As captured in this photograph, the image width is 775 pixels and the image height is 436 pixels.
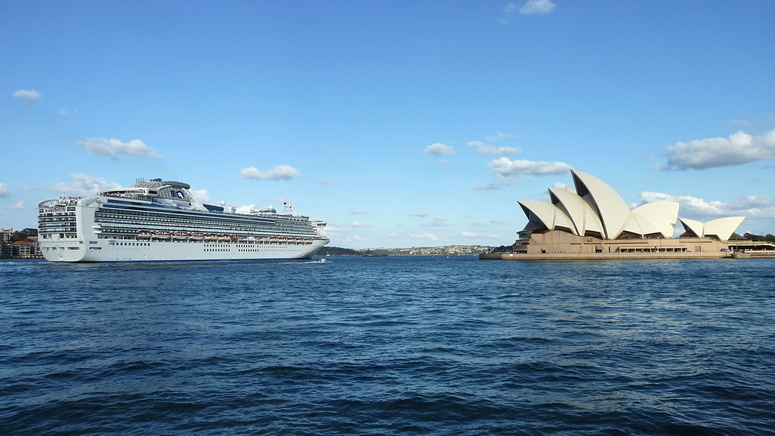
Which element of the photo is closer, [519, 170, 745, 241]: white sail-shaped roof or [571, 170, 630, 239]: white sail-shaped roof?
[571, 170, 630, 239]: white sail-shaped roof

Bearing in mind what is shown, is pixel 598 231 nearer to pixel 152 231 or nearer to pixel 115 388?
pixel 152 231

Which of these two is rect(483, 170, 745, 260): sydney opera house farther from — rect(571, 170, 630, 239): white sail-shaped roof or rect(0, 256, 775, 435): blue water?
rect(0, 256, 775, 435): blue water

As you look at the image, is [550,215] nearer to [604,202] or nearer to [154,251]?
[604,202]

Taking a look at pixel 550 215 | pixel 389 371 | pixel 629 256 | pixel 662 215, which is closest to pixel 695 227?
pixel 662 215

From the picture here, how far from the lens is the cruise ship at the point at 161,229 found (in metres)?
60.1

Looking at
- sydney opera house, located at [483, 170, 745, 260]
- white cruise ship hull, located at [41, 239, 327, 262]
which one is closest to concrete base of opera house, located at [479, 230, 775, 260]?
sydney opera house, located at [483, 170, 745, 260]

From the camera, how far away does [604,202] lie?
78.2 meters

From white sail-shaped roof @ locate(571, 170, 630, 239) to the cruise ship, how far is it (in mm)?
50364

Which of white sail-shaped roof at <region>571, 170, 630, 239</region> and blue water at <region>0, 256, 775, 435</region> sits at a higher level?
white sail-shaped roof at <region>571, 170, 630, 239</region>

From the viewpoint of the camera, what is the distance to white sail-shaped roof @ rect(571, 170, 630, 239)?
249 ft

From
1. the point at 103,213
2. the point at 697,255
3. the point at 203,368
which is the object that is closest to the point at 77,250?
the point at 103,213

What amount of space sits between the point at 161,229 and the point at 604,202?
2778 inches

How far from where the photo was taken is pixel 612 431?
6.64 metres

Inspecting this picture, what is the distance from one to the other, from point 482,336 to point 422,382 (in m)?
5.13
